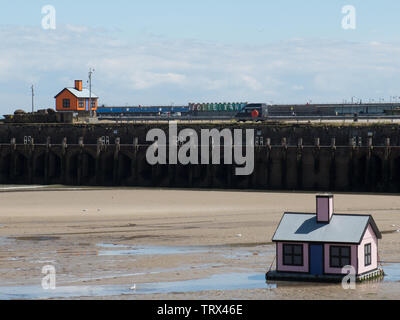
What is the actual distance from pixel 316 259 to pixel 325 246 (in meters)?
0.64

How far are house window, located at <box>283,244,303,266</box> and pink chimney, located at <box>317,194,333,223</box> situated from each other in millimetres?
1325

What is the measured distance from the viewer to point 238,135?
226 feet

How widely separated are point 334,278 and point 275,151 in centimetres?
3516

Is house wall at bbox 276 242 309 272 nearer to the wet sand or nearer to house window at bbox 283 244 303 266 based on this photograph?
house window at bbox 283 244 303 266

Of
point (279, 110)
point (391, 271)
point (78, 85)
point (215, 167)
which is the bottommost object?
point (391, 271)

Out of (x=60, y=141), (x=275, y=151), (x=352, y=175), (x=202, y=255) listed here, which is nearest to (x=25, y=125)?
(x=60, y=141)

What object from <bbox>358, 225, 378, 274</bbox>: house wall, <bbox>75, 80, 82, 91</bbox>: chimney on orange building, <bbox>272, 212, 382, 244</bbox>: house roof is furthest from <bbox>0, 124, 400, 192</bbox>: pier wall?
<bbox>272, 212, 382, 244</bbox>: house roof

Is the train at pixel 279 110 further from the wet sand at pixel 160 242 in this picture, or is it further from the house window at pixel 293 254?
the house window at pixel 293 254

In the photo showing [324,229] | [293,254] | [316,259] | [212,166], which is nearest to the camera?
[316,259]

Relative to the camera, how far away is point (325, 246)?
2862cm

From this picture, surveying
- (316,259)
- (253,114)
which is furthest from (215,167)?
(316,259)

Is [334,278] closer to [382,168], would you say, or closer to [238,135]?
[382,168]

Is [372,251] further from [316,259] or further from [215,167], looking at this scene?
[215,167]

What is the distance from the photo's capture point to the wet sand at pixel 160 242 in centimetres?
2850
